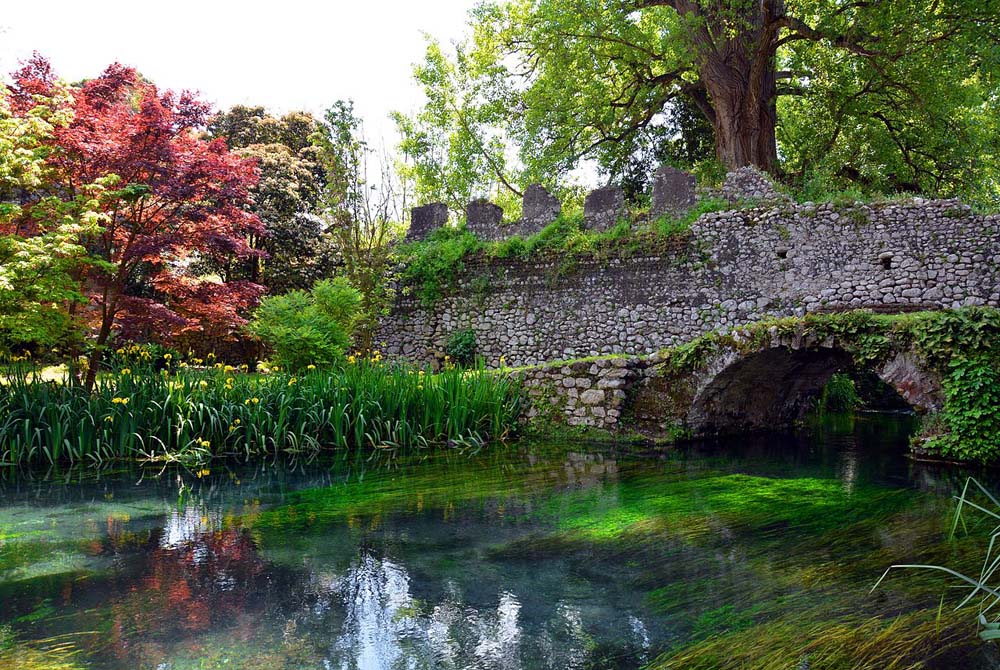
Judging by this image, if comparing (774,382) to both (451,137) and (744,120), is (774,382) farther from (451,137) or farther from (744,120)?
(451,137)

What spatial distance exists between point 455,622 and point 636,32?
1521cm

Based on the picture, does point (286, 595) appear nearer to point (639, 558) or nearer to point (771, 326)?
point (639, 558)

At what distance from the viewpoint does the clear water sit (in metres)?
3.40

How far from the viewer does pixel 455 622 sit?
3697mm

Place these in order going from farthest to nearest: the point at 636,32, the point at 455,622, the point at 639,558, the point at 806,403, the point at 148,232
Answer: the point at 636,32 → the point at 806,403 → the point at 148,232 → the point at 639,558 → the point at 455,622

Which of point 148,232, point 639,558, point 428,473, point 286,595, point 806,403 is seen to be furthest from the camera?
point 806,403

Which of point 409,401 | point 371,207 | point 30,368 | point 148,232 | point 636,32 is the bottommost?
point 409,401

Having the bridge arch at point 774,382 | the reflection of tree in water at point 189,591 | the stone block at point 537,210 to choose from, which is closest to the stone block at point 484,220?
the stone block at point 537,210

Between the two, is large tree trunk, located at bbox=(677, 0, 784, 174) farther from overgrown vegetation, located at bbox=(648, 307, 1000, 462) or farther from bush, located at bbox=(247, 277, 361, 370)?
bush, located at bbox=(247, 277, 361, 370)

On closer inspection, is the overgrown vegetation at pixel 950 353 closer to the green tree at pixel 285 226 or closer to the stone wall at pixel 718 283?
the stone wall at pixel 718 283

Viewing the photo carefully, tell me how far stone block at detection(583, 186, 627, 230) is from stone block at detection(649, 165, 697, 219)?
80cm

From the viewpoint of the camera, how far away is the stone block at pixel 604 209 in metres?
14.9

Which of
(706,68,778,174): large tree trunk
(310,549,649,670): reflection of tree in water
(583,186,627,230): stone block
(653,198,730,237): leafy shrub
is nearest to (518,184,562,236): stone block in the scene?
(583,186,627,230): stone block

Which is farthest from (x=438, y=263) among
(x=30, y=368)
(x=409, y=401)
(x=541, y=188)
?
(x=30, y=368)
